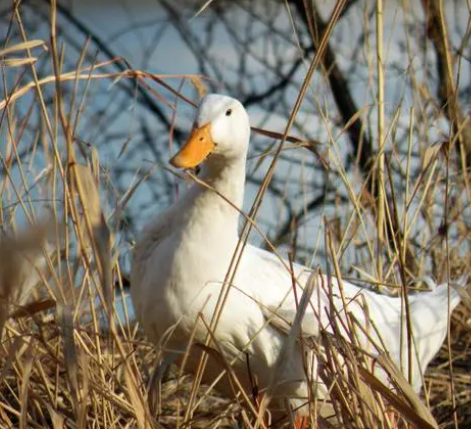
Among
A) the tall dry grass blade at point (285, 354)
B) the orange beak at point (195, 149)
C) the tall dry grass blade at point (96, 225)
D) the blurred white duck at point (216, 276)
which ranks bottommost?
the blurred white duck at point (216, 276)

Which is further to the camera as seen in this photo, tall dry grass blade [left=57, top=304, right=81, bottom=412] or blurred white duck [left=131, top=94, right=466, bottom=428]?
blurred white duck [left=131, top=94, right=466, bottom=428]

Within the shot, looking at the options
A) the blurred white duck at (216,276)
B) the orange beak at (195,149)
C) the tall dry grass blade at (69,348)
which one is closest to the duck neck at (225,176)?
the blurred white duck at (216,276)

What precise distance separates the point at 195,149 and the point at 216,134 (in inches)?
3.9

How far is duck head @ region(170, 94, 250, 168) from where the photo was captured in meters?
2.22

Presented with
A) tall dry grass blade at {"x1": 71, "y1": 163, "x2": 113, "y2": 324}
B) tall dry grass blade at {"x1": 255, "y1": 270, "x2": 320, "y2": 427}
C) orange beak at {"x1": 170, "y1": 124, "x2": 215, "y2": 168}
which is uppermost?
tall dry grass blade at {"x1": 71, "y1": 163, "x2": 113, "y2": 324}

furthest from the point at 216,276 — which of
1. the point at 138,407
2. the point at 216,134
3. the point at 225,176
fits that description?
the point at 138,407

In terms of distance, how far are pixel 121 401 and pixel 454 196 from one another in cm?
215

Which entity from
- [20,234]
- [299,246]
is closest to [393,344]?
[299,246]

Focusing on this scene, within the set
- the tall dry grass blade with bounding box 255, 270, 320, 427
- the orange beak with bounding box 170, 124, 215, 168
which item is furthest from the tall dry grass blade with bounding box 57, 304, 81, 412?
the orange beak with bounding box 170, 124, 215, 168

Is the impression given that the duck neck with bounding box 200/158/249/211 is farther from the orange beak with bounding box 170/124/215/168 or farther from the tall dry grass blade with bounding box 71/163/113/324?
the tall dry grass blade with bounding box 71/163/113/324

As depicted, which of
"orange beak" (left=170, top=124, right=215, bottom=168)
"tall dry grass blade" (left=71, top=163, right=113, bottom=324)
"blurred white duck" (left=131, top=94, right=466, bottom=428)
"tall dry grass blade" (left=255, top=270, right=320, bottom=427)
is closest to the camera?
"tall dry grass blade" (left=71, top=163, right=113, bottom=324)

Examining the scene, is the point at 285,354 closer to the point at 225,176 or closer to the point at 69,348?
the point at 69,348

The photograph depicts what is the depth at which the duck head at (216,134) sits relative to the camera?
7.30ft

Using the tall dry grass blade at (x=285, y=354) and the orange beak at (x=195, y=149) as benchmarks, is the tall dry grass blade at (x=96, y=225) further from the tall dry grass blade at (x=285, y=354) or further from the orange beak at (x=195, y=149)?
the orange beak at (x=195, y=149)
